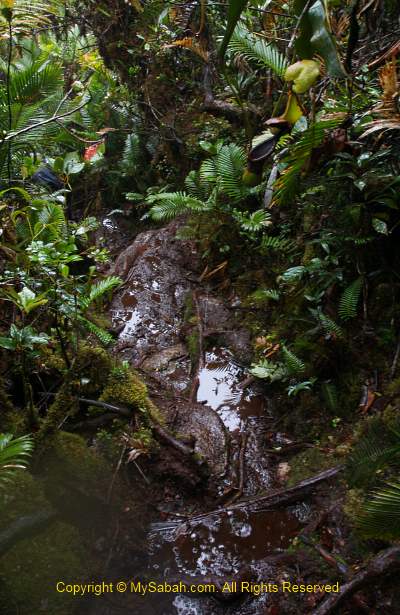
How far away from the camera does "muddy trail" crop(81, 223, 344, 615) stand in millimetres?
2225

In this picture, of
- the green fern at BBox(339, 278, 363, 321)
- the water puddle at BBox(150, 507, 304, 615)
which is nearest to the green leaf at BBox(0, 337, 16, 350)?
the water puddle at BBox(150, 507, 304, 615)

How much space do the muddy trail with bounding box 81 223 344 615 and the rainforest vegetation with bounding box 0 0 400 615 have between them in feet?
0.05

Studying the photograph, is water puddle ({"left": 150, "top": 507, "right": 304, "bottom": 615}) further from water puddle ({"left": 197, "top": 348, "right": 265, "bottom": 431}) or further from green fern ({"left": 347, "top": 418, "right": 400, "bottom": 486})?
water puddle ({"left": 197, "top": 348, "right": 265, "bottom": 431})

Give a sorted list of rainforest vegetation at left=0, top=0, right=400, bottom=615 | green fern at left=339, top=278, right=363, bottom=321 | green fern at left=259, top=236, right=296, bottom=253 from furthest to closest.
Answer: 1. green fern at left=259, top=236, right=296, bottom=253
2. green fern at left=339, top=278, right=363, bottom=321
3. rainforest vegetation at left=0, top=0, right=400, bottom=615

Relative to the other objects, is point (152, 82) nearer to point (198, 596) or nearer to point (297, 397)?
point (297, 397)

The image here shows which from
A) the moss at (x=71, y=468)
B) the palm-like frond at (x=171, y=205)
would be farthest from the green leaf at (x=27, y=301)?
the palm-like frond at (x=171, y=205)

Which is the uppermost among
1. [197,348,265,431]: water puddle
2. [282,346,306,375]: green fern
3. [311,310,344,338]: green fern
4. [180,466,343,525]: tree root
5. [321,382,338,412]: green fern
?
[311,310,344,338]: green fern

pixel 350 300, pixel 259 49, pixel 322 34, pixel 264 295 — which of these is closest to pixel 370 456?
pixel 350 300

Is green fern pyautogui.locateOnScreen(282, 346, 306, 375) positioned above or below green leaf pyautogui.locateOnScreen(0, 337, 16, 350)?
below

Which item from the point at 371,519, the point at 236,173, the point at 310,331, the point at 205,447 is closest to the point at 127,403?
the point at 205,447

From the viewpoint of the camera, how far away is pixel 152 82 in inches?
266

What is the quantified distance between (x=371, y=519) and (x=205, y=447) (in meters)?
1.54

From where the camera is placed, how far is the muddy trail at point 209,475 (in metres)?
2.22

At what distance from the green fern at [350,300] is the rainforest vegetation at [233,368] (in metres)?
0.01
